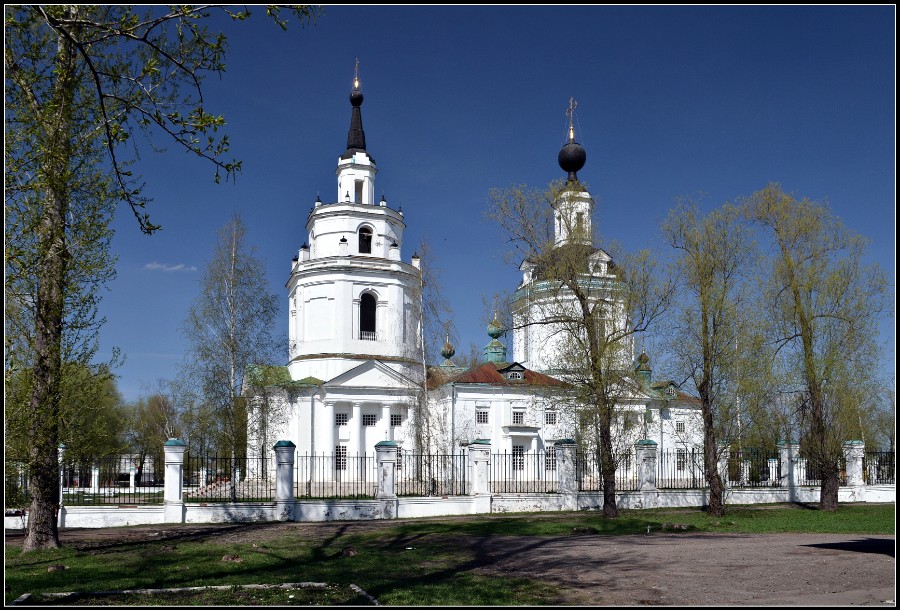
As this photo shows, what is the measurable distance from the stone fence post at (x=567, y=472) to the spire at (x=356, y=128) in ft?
77.8

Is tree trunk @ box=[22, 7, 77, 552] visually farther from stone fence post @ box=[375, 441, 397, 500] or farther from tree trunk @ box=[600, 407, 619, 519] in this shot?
tree trunk @ box=[600, 407, 619, 519]

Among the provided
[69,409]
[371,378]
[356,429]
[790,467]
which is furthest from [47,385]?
[356,429]

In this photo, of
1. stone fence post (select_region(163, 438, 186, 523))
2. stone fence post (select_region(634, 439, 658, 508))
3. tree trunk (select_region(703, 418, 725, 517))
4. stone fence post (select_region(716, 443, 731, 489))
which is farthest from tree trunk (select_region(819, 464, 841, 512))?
stone fence post (select_region(163, 438, 186, 523))

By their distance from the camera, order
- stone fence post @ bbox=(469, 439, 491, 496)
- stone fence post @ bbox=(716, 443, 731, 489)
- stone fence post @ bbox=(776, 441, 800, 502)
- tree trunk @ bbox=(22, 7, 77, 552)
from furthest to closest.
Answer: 1. stone fence post @ bbox=(776, 441, 800, 502)
2. stone fence post @ bbox=(716, 443, 731, 489)
3. stone fence post @ bbox=(469, 439, 491, 496)
4. tree trunk @ bbox=(22, 7, 77, 552)

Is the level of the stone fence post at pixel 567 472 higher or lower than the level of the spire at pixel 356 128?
lower

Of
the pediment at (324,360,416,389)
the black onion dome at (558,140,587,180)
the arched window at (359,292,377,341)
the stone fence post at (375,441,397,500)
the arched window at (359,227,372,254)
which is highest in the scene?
the black onion dome at (558,140,587,180)

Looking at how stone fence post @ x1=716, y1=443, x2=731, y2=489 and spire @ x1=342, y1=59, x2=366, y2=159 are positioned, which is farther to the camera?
spire @ x1=342, y1=59, x2=366, y2=159

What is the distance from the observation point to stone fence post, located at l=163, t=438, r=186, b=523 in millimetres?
18797

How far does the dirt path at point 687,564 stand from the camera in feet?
27.8

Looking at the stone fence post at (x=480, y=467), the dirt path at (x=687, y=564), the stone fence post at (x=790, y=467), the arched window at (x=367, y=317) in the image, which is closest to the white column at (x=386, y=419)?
the arched window at (x=367, y=317)

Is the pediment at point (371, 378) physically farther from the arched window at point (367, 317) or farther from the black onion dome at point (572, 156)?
the black onion dome at point (572, 156)

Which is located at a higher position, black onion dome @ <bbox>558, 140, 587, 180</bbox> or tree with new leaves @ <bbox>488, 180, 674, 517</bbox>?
black onion dome @ <bbox>558, 140, 587, 180</bbox>

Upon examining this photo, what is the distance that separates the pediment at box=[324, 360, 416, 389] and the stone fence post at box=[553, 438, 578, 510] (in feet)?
49.1

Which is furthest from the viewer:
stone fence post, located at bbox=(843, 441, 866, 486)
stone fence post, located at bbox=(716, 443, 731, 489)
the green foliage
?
stone fence post, located at bbox=(843, 441, 866, 486)
